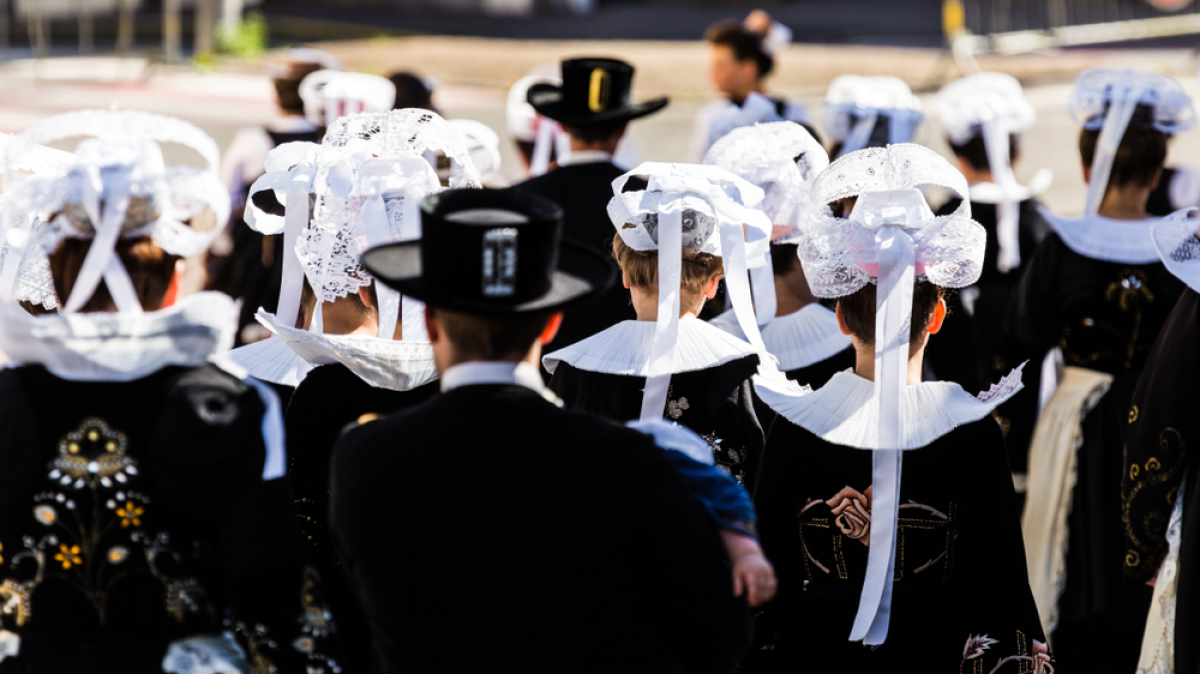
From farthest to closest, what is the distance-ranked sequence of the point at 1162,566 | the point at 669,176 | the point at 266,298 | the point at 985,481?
the point at 266,298
the point at 1162,566
the point at 669,176
the point at 985,481

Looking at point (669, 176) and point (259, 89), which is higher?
point (669, 176)

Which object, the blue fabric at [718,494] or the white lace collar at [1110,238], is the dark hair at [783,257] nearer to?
the white lace collar at [1110,238]

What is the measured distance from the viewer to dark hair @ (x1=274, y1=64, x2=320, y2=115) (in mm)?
5652

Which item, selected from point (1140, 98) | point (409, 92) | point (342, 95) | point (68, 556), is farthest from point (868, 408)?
point (409, 92)

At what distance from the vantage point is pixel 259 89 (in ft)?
47.5

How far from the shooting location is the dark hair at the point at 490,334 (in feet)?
6.40

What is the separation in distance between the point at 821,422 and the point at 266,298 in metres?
3.08

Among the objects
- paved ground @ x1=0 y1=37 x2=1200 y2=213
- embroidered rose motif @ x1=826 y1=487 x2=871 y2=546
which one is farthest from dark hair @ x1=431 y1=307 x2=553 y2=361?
paved ground @ x1=0 y1=37 x2=1200 y2=213

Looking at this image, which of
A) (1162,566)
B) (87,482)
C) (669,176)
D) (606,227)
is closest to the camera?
(87,482)

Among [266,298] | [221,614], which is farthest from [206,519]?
[266,298]

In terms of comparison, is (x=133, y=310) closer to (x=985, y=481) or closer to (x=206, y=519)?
A: (x=206, y=519)

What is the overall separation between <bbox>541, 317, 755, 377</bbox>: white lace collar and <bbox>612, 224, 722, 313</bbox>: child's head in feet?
0.24

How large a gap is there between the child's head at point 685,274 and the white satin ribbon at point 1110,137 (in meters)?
1.65

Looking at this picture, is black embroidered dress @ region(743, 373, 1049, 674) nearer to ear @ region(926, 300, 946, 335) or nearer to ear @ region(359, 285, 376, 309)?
ear @ region(926, 300, 946, 335)
